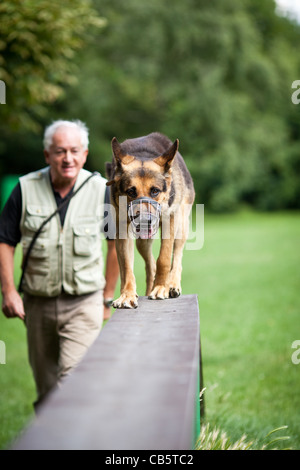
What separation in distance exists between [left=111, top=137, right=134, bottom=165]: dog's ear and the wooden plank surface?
812 mm

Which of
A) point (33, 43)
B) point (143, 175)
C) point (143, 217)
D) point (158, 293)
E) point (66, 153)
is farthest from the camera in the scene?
point (33, 43)

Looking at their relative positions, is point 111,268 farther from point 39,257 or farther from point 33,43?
point 33,43

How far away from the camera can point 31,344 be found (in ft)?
16.2

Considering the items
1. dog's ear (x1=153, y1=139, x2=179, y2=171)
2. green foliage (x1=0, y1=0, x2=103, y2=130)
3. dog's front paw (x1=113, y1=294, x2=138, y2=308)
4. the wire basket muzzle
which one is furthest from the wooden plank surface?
green foliage (x1=0, y1=0, x2=103, y2=130)

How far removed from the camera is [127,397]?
1.88m

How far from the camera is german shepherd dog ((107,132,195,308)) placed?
7.93 ft

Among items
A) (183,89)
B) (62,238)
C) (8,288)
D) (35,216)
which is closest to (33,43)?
(35,216)

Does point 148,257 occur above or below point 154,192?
below

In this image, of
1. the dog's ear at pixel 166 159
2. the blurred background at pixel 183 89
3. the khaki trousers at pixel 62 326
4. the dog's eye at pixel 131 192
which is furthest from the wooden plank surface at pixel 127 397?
the blurred background at pixel 183 89

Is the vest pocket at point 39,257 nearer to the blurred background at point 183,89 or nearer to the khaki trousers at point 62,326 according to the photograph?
the khaki trousers at point 62,326

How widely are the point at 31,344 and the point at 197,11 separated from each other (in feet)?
78.6

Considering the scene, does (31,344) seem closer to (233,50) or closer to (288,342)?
(288,342)

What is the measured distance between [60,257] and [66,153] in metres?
0.87
